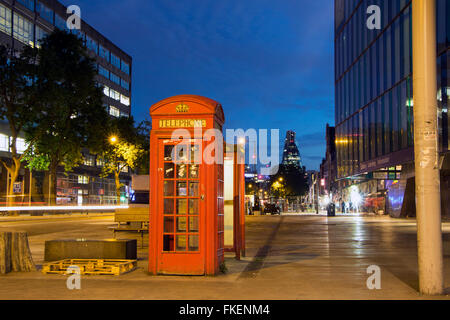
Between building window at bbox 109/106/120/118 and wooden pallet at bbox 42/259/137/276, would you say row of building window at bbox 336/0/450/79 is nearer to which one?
wooden pallet at bbox 42/259/137/276

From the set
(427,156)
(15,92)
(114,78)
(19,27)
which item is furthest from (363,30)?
(114,78)

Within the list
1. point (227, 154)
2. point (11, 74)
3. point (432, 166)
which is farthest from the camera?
point (11, 74)

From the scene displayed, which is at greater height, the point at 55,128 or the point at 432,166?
the point at 55,128

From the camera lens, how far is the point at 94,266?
10102 millimetres

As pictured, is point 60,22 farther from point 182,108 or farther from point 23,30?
point 182,108

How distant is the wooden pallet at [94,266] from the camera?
9.72 metres

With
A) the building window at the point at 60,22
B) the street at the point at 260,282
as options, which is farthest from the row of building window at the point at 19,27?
the street at the point at 260,282

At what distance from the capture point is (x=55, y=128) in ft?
153

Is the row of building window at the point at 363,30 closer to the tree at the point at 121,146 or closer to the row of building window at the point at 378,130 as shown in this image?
the row of building window at the point at 378,130

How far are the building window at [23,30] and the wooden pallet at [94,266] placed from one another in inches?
2209

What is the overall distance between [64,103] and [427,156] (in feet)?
→ 136
